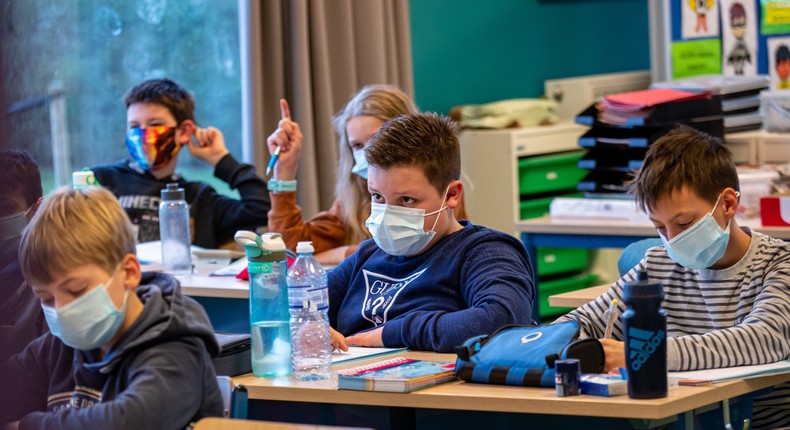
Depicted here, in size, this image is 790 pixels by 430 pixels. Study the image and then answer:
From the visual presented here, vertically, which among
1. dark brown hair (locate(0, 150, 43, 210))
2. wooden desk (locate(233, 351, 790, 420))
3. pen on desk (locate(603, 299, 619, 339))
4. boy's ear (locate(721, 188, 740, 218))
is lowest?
wooden desk (locate(233, 351, 790, 420))

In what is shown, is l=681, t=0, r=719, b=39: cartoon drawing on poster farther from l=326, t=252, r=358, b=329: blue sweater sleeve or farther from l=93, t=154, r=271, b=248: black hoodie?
l=326, t=252, r=358, b=329: blue sweater sleeve

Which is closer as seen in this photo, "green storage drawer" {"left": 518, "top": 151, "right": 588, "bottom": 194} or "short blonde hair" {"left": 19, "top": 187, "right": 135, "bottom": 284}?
"short blonde hair" {"left": 19, "top": 187, "right": 135, "bottom": 284}

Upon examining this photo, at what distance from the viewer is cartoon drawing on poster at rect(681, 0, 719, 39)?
5168mm

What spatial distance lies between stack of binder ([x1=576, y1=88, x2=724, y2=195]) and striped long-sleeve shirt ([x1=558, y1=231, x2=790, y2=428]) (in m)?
1.84

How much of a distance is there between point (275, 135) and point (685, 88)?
1771 millimetres

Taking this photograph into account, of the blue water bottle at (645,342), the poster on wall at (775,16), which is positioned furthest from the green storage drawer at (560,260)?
the blue water bottle at (645,342)

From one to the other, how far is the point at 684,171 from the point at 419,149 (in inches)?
22.7

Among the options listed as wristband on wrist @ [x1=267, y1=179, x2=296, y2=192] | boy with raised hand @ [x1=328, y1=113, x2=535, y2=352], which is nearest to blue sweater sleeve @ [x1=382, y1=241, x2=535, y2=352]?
boy with raised hand @ [x1=328, y1=113, x2=535, y2=352]

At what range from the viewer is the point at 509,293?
7.98 feet

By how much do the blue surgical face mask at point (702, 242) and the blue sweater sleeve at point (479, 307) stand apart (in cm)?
32

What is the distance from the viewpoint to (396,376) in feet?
7.13

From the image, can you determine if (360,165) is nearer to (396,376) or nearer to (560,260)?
(396,376)

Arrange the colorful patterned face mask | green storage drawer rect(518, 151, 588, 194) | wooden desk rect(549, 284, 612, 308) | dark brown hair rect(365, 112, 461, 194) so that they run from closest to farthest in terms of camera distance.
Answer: dark brown hair rect(365, 112, 461, 194) < wooden desk rect(549, 284, 612, 308) < the colorful patterned face mask < green storage drawer rect(518, 151, 588, 194)

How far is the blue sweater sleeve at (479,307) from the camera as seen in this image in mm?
2387
